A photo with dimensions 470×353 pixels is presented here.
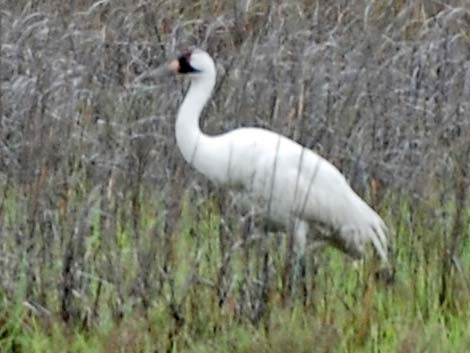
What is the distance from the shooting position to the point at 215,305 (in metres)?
5.24

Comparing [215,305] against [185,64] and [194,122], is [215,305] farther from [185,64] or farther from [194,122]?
[185,64]

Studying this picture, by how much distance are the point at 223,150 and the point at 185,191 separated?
625 mm

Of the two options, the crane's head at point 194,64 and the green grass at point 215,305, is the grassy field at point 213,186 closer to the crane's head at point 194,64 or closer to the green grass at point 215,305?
the green grass at point 215,305

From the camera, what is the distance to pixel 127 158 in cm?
648

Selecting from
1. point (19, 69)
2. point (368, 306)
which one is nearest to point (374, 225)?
point (368, 306)

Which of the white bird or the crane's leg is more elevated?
the white bird

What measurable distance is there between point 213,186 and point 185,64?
20.6 inches

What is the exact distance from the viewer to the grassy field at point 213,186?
5203 mm

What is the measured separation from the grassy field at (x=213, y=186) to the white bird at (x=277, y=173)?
101mm

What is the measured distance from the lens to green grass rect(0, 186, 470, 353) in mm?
5035

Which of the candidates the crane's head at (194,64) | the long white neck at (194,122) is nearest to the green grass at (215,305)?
the long white neck at (194,122)

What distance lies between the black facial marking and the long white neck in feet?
0.14

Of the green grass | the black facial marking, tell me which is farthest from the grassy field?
the black facial marking

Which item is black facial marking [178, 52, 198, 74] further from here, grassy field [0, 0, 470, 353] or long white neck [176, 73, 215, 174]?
grassy field [0, 0, 470, 353]
